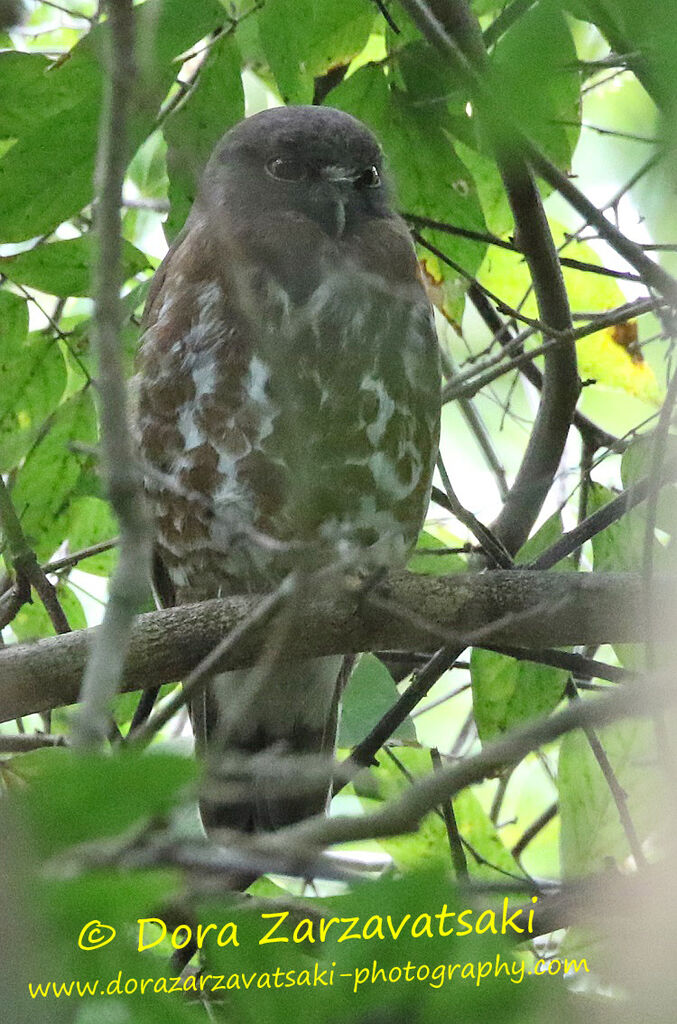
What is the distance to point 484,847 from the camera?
2.44 metres

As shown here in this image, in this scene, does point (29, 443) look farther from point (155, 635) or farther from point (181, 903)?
point (181, 903)

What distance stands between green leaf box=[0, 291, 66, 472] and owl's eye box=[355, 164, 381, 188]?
0.91 m

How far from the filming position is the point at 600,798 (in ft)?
7.83

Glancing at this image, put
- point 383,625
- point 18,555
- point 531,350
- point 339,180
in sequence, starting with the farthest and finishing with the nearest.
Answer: point 339,180 < point 531,350 < point 18,555 < point 383,625

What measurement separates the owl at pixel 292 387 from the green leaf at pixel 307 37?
0.42m

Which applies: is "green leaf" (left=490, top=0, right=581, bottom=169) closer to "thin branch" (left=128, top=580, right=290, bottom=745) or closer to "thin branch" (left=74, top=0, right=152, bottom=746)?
"thin branch" (left=74, top=0, right=152, bottom=746)

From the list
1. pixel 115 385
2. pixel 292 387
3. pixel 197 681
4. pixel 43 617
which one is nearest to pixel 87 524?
pixel 43 617

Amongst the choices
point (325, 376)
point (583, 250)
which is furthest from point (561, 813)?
point (583, 250)

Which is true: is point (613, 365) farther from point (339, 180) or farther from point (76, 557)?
point (76, 557)

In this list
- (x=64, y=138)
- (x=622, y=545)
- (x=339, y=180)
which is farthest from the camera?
(x=339, y=180)

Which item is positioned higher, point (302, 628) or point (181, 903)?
point (302, 628)

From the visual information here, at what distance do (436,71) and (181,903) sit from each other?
1.89 meters

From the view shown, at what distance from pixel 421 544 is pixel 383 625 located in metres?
0.83

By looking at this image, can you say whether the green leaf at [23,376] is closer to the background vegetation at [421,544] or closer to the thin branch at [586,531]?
the background vegetation at [421,544]
